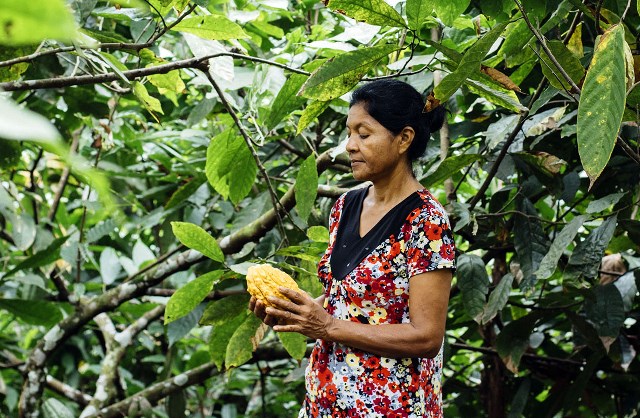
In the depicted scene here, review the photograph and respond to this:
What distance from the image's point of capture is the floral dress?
1471mm

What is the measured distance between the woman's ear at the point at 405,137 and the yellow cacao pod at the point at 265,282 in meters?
0.35

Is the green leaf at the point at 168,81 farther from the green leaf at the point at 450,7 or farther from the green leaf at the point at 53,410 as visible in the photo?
the green leaf at the point at 53,410

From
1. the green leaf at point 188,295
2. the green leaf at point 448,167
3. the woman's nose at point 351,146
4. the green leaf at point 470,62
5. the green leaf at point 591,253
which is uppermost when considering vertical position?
the green leaf at point 448,167

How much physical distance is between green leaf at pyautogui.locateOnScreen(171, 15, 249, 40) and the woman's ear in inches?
14.2

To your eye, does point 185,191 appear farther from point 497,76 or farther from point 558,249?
point 497,76

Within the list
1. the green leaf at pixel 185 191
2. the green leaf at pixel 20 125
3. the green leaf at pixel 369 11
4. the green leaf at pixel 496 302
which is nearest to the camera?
the green leaf at pixel 20 125

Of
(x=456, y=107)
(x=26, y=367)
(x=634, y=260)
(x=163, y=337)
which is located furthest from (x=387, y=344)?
(x=163, y=337)

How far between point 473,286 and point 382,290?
491 mm

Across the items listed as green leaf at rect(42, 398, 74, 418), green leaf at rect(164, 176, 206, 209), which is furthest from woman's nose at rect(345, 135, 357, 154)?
green leaf at rect(42, 398, 74, 418)

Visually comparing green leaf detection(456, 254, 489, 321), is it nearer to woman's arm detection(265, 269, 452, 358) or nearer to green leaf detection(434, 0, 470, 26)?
woman's arm detection(265, 269, 452, 358)

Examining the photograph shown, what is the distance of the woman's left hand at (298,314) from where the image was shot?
1.37m

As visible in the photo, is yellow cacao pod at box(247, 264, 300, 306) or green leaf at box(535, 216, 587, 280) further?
green leaf at box(535, 216, 587, 280)

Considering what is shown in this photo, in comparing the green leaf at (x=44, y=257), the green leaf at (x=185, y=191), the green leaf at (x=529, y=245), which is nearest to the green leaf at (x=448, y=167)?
the green leaf at (x=529, y=245)

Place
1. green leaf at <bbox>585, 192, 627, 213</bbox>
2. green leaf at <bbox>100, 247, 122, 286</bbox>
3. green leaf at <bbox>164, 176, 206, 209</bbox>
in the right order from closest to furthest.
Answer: green leaf at <bbox>585, 192, 627, 213</bbox> → green leaf at <bbox>164, 176, 206, 209</bbox> → green leaf at <bbox>100, 247, 122, 286</bbox>
